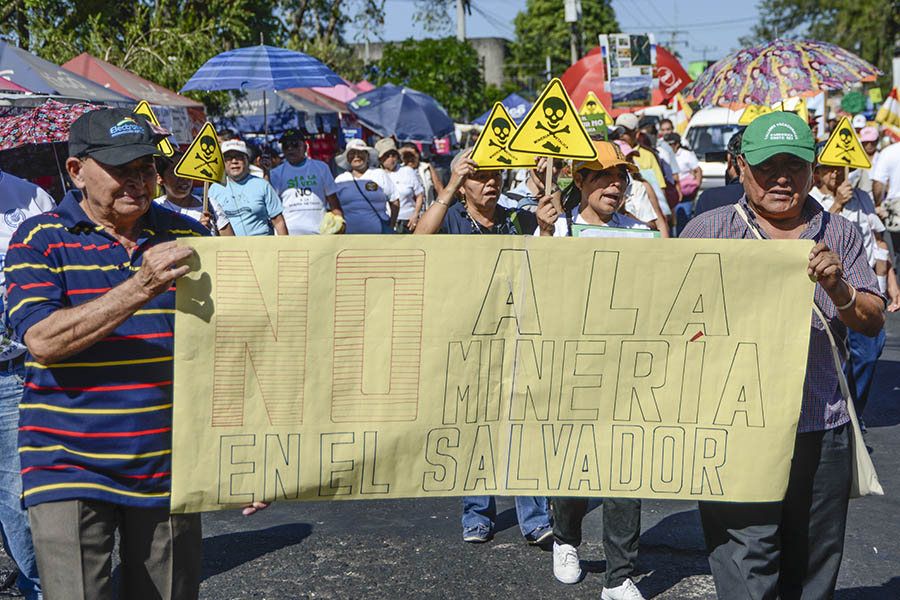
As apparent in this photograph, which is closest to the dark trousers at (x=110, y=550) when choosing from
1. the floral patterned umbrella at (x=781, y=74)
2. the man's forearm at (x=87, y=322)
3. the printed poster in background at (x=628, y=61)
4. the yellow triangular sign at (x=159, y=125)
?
the man's forearm at (x=87, y=322)

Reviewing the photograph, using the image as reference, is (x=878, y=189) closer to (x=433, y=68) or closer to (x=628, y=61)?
(x=628, y=61)

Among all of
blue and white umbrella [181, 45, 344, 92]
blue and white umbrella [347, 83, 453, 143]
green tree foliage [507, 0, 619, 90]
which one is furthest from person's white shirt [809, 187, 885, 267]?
green tree foliage [507, 0, 619, 90]

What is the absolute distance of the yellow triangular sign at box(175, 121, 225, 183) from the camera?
19.7ft

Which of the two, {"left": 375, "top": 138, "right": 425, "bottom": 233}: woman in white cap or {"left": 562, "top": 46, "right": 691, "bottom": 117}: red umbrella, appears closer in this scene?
{"left": 375, "top": 138, "right": 425, "bottom": 233}: woman in white cap

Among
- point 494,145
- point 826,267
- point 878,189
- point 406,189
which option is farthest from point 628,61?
point 826,267

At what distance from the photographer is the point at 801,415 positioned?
3.43 metres

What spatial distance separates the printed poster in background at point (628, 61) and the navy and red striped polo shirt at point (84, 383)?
16231 millimetres

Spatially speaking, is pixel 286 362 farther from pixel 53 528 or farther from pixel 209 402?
pixel 53 528

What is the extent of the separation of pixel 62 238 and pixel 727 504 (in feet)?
7.13

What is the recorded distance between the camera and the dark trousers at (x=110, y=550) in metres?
2.92

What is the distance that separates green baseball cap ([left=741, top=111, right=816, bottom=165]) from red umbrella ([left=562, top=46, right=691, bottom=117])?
52.3 feet

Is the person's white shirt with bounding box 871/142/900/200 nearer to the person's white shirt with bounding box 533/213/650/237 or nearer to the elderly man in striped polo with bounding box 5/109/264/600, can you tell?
the person's white shirt with bounding box 533/213/650/237

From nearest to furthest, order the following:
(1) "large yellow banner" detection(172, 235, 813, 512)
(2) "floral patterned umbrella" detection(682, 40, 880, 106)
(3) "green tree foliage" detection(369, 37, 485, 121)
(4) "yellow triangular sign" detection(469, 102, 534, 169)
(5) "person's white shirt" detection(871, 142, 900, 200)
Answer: (1) "large yellow banner" detection(172, 235, 813, 512) < (4) "yellow triangular sign" detection(469, 102, 534, 169) < (2) "floral patterned umbrella" detection(682, 40, 880, 106) < (5) "person's white shirt" detection(871, 142, 900, 200) < (3) "green tree foliage" detection(369, 37, 485, 121)

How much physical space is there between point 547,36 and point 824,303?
70.5 meters
